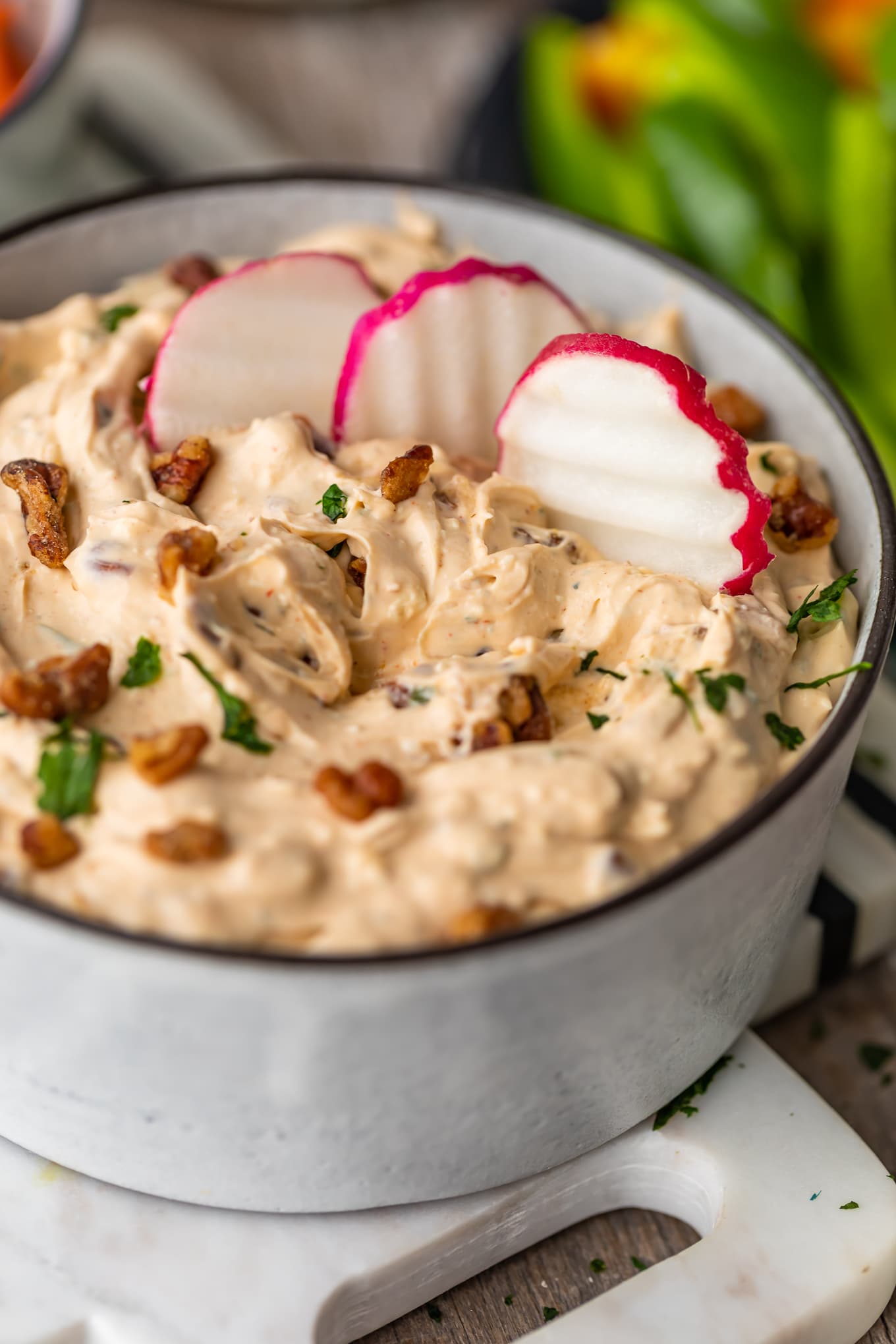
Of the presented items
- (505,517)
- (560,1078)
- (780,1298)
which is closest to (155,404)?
(505,517)

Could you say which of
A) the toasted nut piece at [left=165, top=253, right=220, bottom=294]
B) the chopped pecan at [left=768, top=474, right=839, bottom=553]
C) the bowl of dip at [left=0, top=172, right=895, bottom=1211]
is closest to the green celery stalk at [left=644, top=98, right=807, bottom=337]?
the bowl of dip at [left=0, top=172, right=895, bottom=1211]

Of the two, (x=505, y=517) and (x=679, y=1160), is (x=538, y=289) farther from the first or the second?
(x=679, y=1160)

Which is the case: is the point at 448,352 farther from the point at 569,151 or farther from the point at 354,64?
the point at 354,64

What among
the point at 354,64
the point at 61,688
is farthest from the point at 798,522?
the point at 354,64

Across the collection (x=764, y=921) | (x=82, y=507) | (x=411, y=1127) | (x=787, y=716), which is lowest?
(x=411, y=1127)

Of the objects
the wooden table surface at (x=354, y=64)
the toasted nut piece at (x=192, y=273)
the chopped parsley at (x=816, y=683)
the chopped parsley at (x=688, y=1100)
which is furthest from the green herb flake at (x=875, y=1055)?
the wooden table surface at (x=354, y=64)

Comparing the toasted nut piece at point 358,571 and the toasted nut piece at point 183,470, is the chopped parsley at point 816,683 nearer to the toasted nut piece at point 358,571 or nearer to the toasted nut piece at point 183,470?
the toasted nut piece at point 358,571
